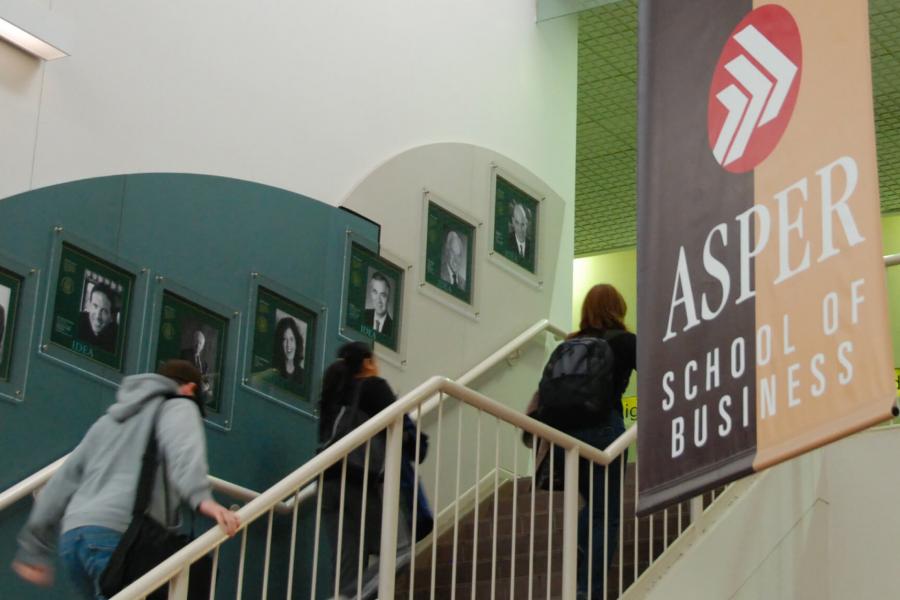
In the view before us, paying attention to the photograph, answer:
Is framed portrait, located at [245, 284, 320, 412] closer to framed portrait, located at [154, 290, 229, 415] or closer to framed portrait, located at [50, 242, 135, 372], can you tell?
framed portrait, located at [154, 290, 229, 415]

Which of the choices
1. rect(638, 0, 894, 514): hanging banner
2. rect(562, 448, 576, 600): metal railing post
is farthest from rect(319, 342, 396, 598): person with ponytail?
rect(638, 0, 894, 514): hanging banner

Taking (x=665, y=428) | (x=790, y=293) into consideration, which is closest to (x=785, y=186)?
(x=790, y=293)

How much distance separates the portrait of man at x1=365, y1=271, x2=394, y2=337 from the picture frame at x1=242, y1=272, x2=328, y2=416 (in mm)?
364

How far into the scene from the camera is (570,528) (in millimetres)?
5371

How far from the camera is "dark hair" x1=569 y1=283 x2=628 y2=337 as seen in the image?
626cm

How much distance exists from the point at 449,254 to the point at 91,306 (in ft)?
8.30

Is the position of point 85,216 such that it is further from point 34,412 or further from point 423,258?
point 423,258

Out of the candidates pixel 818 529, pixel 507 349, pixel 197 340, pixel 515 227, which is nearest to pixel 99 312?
pixel 197 340

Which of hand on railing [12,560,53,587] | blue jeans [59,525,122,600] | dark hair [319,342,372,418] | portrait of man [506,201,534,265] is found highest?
portrait of man [506,201,534,265]

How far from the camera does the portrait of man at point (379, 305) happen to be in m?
6.98

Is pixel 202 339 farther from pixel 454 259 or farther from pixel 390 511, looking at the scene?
pixel 454 259

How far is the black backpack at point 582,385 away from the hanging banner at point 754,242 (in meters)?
2.14

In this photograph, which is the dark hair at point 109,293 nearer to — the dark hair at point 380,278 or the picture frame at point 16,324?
the picture frame at point 16,324

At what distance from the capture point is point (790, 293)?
3.19 m
